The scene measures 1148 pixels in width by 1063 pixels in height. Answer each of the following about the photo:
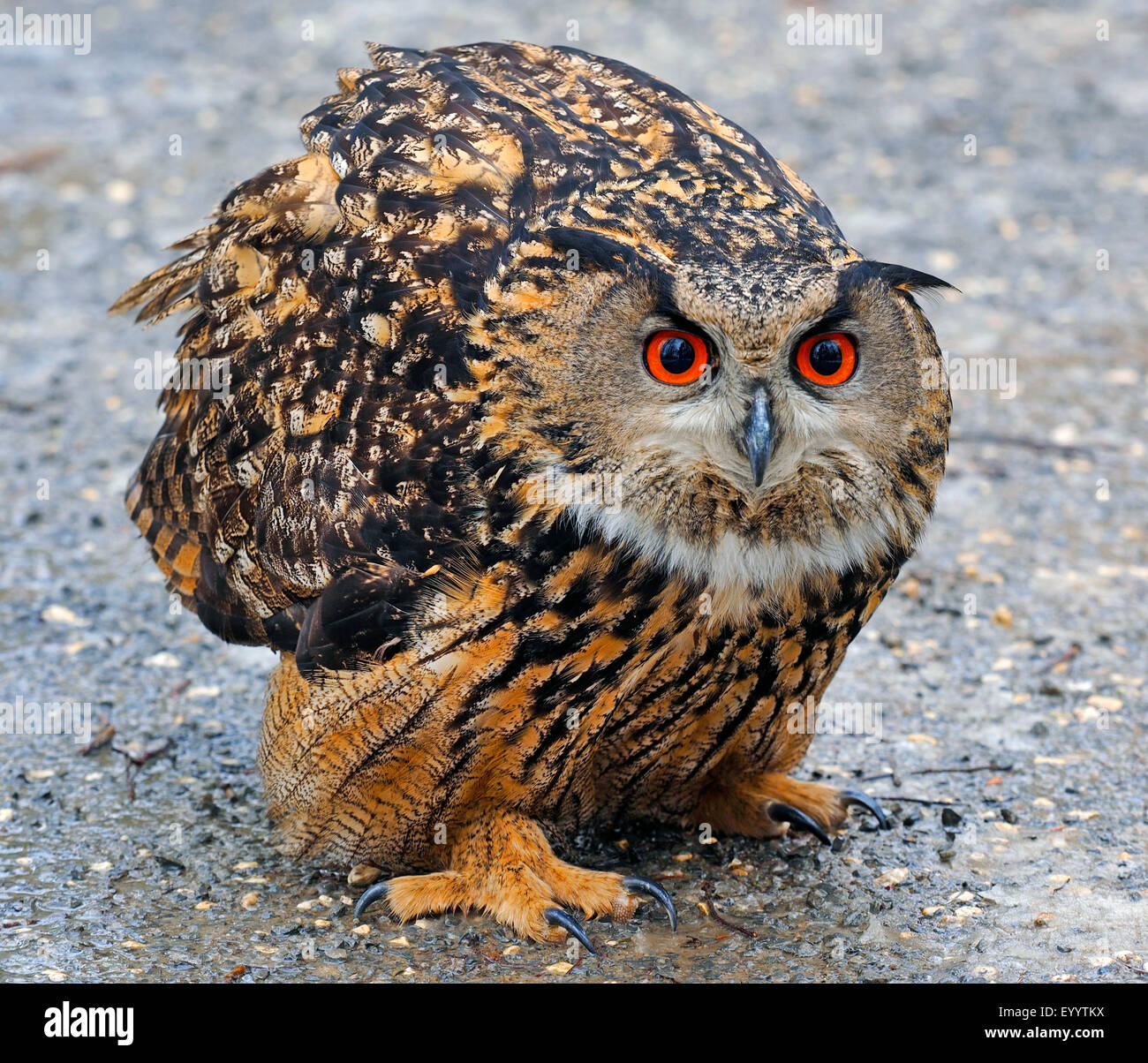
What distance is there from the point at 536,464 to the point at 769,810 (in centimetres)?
143

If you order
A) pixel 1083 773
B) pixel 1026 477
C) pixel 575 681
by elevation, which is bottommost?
pixel 1083 773

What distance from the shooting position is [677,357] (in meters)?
3.08

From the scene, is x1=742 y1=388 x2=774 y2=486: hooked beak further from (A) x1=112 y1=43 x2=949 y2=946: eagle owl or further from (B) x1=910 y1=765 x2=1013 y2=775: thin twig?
(B) x1=910 y1=765 x2=1013 y2=775: thin twig

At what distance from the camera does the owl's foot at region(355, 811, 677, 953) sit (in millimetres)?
3680

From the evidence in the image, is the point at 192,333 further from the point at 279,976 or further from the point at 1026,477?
the point at 1026,477

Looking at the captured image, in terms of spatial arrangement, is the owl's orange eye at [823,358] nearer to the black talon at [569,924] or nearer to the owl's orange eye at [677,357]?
the owl's orange eye at [677,357]

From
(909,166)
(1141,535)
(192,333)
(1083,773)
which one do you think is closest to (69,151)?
(909,166)

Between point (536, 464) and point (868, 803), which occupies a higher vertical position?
point (536, 464)

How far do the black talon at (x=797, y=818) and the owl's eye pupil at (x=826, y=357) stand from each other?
149cm

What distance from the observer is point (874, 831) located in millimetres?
4223

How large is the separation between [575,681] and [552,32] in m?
8.96

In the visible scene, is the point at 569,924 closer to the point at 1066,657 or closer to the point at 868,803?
the point at 868,803

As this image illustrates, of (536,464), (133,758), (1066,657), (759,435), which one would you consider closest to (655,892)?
(536,464)

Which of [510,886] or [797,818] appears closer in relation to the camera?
[510,886]
